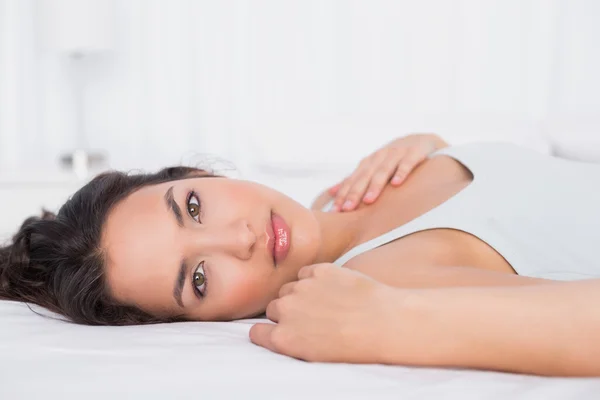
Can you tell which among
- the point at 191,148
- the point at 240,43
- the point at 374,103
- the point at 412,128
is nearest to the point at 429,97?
the point at 374,103

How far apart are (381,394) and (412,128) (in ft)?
6.38

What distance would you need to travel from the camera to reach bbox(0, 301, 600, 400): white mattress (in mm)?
844

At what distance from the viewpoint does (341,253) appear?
1.60 meters

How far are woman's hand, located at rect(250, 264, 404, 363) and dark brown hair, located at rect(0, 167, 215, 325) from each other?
0.39m

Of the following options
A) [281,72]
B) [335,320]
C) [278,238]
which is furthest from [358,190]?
[281,72]

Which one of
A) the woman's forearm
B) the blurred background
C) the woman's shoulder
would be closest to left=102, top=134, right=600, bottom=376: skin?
the woman's forearm

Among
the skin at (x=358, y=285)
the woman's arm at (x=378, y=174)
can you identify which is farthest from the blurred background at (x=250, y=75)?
the skin at (x=358, y=285)

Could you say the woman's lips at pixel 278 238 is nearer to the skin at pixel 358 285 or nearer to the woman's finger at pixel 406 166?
the skin at pixel 358 285

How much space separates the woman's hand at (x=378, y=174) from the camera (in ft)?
5.32

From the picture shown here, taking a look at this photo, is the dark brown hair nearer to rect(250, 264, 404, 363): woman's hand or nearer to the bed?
the bed

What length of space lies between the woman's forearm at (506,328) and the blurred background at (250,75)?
177cm

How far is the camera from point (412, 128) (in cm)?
269

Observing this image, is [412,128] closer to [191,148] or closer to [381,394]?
[191,148]

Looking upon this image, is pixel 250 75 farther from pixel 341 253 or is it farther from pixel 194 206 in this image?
pixel 194 206
